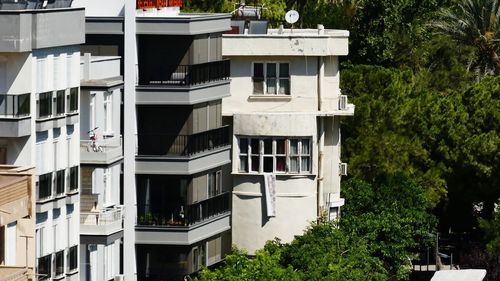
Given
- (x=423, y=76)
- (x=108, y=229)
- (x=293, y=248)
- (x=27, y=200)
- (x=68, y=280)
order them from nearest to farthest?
1. (x=27, y=200)
2. (x=68, y=280)
3. (x=108, y=229)
4. (x=293, y=248)
5. (x=423, y=76)

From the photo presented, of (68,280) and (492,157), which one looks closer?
(68,280)

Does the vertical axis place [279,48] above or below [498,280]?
above

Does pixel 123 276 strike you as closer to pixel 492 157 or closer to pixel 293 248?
pixel 293 248

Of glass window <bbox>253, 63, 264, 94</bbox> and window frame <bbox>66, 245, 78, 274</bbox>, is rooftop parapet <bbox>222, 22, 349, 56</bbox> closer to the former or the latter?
glass window <bbox>253, 63, 264, 94</bbox>

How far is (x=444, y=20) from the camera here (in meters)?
141

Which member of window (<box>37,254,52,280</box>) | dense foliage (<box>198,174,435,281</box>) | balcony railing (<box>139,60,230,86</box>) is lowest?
dense foliage (<box>198,174,435,281</box>)

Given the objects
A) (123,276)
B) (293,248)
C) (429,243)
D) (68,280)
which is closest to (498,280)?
(429,243)

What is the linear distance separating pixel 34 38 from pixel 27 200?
468 cm

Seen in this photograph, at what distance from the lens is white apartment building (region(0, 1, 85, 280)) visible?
79.2 meters

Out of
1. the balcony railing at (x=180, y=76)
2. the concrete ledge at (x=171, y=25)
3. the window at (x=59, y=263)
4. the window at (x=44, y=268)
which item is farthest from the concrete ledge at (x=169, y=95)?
the window at (x=44, y=268)

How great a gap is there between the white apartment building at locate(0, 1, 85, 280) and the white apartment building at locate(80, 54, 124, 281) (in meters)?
3.38

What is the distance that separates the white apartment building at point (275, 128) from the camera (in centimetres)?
10369

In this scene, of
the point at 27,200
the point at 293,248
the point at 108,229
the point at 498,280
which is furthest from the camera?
the point at 498,280

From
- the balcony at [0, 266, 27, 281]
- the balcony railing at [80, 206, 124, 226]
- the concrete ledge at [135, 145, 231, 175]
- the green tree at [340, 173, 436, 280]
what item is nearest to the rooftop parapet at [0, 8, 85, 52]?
the balcony at [0, 266, 27, 281]
